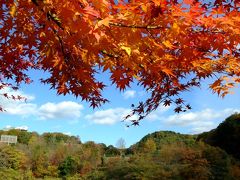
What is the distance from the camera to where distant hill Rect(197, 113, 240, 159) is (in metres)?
21.1

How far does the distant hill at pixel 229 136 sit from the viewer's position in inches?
832

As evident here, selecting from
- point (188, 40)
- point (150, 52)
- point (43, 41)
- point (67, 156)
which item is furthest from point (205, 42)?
point (67, 156)

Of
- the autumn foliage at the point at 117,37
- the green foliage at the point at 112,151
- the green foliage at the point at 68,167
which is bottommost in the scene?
the autumn foliage at the point at 117,37

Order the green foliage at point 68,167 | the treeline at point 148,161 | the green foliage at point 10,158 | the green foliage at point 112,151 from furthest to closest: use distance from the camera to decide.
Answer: the green foliage at point 112,151 < the green foliage at point 68,167 < the green foliage at point 10,158 < the treeline at point 148,161

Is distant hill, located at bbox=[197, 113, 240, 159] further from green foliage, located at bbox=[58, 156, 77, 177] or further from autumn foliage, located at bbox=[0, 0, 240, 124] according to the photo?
autumn foliage, located at bbox=[0, 0, 240, 124]

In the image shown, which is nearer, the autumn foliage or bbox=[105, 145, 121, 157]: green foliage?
the autumn foliage

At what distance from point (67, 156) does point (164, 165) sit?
20742mm

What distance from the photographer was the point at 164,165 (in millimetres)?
15586

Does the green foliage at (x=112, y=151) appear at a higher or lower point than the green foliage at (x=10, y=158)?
higher

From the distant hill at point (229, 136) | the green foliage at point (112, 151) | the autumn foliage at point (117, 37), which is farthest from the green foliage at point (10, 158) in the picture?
the autumn foliage at point (117, 37)

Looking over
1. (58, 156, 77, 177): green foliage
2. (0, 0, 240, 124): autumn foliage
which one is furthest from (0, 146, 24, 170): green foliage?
(0, 0, 240, 124): autumn foliage

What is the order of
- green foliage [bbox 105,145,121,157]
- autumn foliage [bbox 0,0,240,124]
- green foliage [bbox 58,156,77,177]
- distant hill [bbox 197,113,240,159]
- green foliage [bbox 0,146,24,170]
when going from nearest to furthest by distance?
autumn foliage [bbox 0,0,240,124] → distant hill [bbox 197,113,240,159] → green foliage [bbox 0,146,24,170] → green foliage [bbox 58,156,77,177] → green foliage [bbox 105,145,121,157]

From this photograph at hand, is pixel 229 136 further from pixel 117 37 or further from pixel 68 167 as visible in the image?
pixel 117 37

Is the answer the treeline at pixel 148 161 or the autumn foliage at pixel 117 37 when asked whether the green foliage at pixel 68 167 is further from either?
the autumn foliage at pixel 117 37
